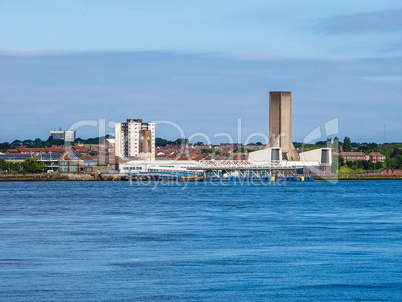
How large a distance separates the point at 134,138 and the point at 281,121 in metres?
34.6

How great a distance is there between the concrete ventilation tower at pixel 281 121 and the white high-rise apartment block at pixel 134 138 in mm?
25646

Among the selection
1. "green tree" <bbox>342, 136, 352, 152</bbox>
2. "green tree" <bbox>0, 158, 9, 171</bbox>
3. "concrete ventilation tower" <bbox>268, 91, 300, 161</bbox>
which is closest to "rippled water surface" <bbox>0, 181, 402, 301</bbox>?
"green tree" <bbox>0, 158, 9, 171</bbox>

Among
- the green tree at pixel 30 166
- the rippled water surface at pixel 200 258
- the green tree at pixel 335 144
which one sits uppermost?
the green tree at pixel 335 144

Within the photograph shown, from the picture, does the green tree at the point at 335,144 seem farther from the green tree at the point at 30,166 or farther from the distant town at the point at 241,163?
the green tree at the point at 30,166

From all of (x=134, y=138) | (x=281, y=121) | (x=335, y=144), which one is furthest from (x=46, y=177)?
(x=335, y=144)

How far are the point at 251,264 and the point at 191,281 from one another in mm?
1991

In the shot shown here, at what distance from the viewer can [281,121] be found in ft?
304

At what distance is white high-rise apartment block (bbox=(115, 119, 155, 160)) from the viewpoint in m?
113

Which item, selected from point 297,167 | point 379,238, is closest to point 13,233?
point 379,238

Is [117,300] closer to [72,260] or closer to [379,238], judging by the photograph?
[72,260]

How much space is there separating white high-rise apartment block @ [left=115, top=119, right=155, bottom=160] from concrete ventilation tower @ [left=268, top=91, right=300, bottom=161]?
25.6m

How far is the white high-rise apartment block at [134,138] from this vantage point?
113250 millimetres

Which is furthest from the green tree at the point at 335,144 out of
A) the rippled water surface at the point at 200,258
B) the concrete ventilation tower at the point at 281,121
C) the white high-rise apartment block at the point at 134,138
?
the rippled water surface at the point at 200,258

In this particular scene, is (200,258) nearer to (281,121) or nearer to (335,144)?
(281,121)
